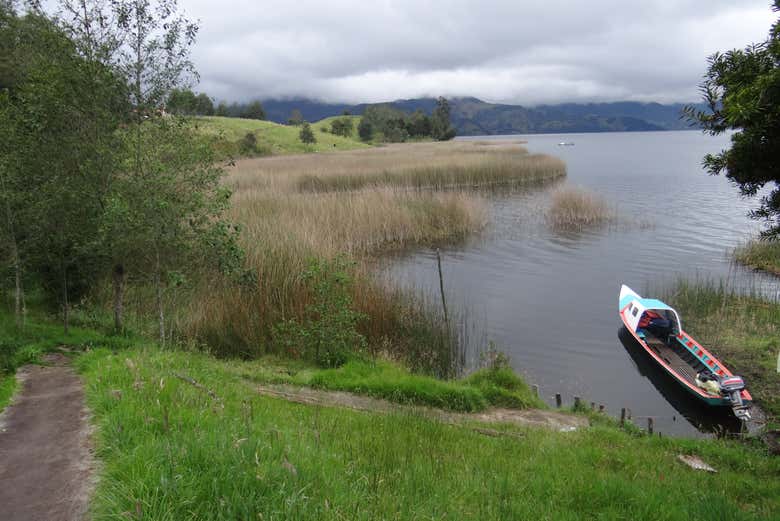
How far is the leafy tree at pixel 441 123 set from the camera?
114750 millimetres

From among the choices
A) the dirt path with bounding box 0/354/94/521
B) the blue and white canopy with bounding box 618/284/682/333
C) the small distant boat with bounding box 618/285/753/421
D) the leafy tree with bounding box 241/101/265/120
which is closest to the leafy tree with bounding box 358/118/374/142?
the leafy tree with bounding box 241/101/265/120

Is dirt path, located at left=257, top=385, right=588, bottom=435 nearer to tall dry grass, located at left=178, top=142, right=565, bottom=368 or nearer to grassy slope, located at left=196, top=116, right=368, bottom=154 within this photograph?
tall dry grass, located at left=178, top=142, right=565, bottom=368

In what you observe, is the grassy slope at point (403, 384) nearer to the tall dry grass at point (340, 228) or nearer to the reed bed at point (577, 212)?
the tall dry grass at point (340, 228)

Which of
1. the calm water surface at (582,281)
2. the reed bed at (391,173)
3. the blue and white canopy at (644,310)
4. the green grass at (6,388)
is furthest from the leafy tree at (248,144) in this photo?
the green grass at (6,388)

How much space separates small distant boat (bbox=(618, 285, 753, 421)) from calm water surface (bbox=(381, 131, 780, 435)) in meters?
0.57

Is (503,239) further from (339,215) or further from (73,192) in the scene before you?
(73,192)

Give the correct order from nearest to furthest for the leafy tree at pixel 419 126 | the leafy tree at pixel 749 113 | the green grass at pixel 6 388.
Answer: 1. the leafy tree at pixel 749 113
2. the green grass at pixel 6 388
3. the leafy tree at pixel 419 126

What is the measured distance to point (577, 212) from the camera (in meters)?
30.6

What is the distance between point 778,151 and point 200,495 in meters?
5.50

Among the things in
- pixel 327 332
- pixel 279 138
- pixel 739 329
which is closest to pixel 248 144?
pixel 279 138

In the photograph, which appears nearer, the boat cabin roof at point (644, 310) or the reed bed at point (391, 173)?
the boat cabin roof at point (644, 310)

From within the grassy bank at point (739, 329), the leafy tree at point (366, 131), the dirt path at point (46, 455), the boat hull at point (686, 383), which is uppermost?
the leafy tree at point (366, 131)

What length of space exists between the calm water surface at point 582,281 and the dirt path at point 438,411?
258cm

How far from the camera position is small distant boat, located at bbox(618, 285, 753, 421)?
34.8 ft
